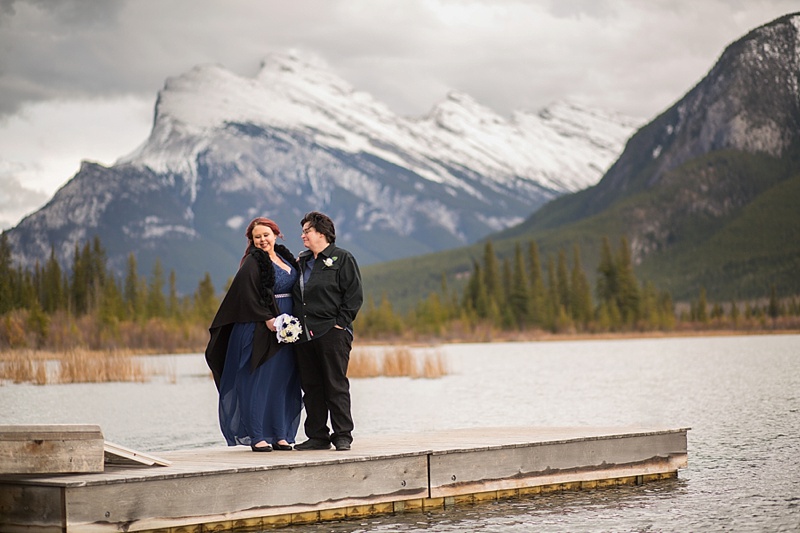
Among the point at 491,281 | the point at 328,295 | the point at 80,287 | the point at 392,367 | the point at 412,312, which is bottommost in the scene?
the point at 392,367

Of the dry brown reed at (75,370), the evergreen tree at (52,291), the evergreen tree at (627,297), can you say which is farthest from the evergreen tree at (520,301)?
the dry brown reed at (75,370)

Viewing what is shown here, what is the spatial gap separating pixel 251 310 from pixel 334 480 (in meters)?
2.30

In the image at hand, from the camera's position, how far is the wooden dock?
11602 mm

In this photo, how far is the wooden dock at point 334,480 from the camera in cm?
1160

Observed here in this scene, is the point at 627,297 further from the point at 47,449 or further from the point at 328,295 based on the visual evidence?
the point at 47,449

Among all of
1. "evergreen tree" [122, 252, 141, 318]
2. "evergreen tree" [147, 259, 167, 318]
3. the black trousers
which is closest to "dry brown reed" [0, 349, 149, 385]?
the black trousers

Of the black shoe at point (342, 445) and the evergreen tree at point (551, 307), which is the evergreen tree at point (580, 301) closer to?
the evergreen tree at point (551, 307)

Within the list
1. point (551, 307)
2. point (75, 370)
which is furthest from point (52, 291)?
point (75, 370)

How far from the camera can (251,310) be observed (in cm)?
1408

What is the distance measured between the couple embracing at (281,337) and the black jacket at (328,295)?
0.01 m

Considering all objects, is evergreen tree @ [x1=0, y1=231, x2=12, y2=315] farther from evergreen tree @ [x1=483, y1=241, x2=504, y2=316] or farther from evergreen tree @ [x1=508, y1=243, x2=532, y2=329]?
evergreen tree @ [x1=508, y1=243, x2=532, y2=329]

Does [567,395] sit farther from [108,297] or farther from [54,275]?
[54,275]

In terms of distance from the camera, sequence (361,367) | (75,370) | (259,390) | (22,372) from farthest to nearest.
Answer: (361,367), (75,370), (22,372), (259,390)

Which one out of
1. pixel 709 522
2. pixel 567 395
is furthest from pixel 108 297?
pixel 709 522
